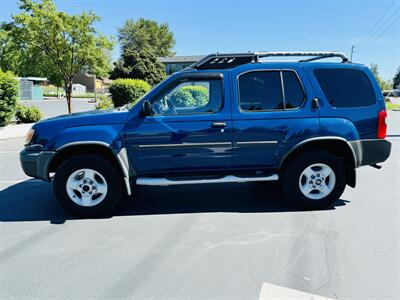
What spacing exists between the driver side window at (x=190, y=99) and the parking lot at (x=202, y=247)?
1.39m

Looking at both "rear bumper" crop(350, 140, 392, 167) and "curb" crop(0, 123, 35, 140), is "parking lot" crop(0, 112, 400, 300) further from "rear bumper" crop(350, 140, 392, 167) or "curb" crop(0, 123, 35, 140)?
"curb" crop(0, 123, 35, 140)

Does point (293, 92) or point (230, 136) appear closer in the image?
point (230, 136)

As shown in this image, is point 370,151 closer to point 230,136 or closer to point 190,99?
point 230,136

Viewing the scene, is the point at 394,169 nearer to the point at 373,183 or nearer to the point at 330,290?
the point at 373,183

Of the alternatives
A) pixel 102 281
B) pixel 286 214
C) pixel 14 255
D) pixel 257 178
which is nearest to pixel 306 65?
pixel 257 178

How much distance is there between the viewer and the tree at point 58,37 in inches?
569

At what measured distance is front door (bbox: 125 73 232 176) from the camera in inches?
169

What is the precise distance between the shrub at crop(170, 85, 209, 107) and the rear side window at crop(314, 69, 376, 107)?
156cm

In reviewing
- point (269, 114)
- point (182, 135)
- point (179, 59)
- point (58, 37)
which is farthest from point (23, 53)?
point (179, 59)

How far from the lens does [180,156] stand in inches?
173

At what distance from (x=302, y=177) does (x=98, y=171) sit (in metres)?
2.74

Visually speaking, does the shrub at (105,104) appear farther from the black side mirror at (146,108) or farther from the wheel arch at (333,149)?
the wheel arch at (333,149)

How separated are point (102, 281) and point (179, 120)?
2143 mm

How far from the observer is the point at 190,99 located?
488cm
